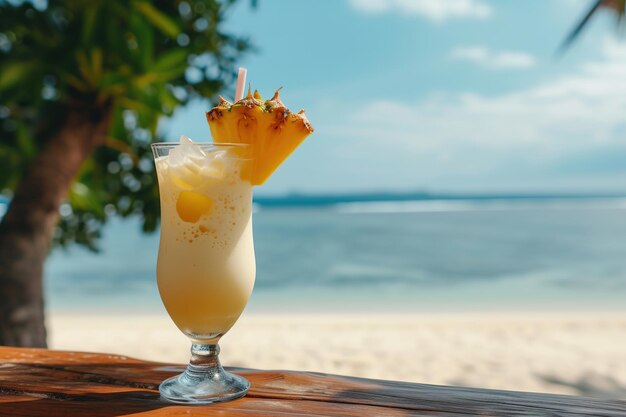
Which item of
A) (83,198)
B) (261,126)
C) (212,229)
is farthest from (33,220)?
(261,126)

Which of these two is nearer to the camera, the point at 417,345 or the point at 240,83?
the point at 240,83

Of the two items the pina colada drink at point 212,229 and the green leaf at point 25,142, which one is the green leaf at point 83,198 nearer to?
the green leaf at point 25,142

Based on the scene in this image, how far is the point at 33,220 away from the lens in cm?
310

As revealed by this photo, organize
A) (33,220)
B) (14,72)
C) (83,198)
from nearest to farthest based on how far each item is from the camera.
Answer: (14,72)
(33,220)
(83,198)

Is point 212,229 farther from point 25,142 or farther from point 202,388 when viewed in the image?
point 25,142

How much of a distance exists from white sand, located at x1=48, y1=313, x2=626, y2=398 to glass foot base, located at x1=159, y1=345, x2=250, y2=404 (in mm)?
4030

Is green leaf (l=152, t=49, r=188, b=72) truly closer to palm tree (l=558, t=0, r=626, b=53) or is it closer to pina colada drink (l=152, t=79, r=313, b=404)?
pina colada drink (l=152, t=79, r=313, b=404)

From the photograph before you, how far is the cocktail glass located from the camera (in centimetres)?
107

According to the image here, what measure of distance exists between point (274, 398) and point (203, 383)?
5.0 inches

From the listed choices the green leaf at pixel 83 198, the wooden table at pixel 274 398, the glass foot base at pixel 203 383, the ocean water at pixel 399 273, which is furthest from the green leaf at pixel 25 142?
the ocean water at pixel 399 273

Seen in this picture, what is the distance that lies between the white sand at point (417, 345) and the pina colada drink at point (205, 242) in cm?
406

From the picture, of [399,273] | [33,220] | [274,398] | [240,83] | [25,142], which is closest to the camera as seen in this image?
[274,398]

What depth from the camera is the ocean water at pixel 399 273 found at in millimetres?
10164

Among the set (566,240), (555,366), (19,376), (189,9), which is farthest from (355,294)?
(566,240)
